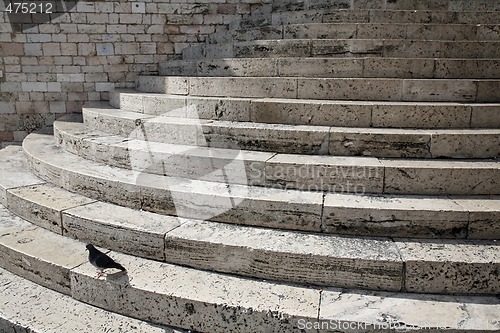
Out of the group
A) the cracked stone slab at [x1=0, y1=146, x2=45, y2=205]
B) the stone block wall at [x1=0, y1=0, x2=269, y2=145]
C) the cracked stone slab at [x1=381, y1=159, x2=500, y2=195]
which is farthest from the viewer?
the stone block wall at [x1=0, y1=0, x2=269, y2=145]

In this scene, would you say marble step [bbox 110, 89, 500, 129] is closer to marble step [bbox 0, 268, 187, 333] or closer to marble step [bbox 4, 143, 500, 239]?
marble step [bbox 4, 143, 500, 239]

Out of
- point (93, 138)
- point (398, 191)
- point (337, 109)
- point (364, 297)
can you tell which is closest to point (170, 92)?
point (93, 138)

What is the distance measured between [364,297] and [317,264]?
387mm

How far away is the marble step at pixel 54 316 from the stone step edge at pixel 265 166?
1.41m

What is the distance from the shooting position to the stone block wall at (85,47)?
24.1 ft

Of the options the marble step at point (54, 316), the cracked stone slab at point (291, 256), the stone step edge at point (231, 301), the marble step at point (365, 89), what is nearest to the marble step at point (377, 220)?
the cracked stone slab at point (291, 256)

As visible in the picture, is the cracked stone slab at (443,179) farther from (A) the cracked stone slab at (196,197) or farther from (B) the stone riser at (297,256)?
(A) the cracked stone slab at (196,197)

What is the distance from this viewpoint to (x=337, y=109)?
4000 millimetres

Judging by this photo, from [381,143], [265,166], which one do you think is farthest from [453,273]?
[265,166]

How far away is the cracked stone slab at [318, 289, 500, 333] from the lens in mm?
2318

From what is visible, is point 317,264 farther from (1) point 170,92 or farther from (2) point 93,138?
(1) point 170,92

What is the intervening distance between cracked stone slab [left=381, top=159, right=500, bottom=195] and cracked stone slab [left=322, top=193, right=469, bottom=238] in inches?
8.4

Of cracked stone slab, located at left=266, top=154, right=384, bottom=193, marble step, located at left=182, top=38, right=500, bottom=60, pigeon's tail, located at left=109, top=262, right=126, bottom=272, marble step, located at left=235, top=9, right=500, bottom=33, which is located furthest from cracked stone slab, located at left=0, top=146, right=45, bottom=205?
marble step, located at left=235, top=9, right=500, bottom=33

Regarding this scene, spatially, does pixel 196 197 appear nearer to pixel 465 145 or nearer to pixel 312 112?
pixel 312 112
